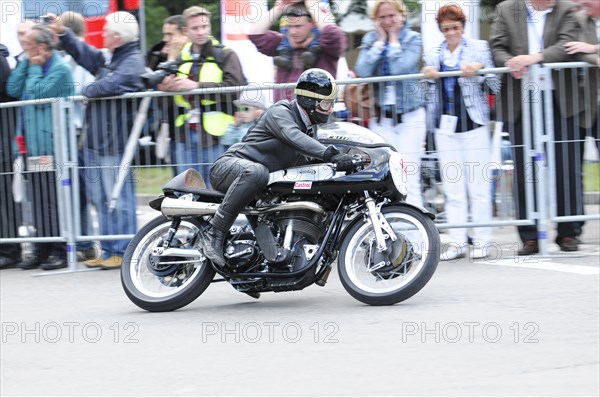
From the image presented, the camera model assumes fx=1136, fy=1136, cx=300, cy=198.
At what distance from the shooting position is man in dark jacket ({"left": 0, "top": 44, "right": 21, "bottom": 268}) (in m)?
11.0

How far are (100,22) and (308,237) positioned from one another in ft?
20.2

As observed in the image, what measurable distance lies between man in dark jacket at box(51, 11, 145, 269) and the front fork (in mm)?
3332

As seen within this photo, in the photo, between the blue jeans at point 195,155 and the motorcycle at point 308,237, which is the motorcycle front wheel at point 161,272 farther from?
the blue jeans at point 195,155

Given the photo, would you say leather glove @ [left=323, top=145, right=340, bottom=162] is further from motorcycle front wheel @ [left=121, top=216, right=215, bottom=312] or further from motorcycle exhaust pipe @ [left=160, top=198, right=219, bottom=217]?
motorcycle front wheel @ [left=121, top=216, right=215, bottom=312]

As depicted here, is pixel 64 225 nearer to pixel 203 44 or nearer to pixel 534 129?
pixel 203 44

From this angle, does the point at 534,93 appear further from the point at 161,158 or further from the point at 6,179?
the point at 6,179

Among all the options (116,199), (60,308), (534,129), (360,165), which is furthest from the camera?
(116,199)

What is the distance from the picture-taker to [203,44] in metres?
10.9

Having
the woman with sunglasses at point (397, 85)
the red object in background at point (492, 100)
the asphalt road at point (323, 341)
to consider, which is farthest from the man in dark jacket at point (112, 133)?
the red object in background at point (492, 100)

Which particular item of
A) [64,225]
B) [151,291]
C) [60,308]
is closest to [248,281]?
[151,291]

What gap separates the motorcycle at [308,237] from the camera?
794 cm

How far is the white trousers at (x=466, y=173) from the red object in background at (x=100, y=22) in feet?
16.2

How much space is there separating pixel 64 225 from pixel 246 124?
6.57ft

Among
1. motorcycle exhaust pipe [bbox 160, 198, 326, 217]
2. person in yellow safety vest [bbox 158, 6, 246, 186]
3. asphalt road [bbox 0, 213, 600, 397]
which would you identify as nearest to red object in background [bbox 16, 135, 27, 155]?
person in yellow safety vest [bbox 158, 6, 246, 186]
